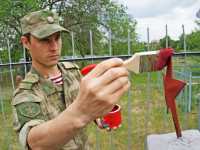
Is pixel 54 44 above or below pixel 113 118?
above

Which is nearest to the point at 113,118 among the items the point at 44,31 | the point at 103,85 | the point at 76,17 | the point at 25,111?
the point at 25,111

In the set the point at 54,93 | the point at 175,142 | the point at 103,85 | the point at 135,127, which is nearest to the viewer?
the point at 103,85

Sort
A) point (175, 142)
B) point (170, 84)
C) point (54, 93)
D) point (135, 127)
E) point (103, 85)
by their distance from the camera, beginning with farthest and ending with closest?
1. point (135, 127)
2. point (54, 93)
3. point (175, 142)
4. point (170, 84)
5. point (103, 85)

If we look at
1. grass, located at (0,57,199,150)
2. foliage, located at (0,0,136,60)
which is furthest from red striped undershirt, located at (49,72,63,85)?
foliage, located at (0,0,136,60)

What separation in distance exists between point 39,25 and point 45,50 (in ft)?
0.40

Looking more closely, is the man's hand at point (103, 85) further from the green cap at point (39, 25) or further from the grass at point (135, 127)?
the grass at point (135, 127)

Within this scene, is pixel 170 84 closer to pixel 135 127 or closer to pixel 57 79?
pixel 57 79

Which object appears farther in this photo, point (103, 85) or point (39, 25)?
point (39, 25)

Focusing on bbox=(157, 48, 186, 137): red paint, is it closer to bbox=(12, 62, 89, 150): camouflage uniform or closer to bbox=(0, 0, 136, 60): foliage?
bbox=(12, 62, 89, 150): camouflage uniform

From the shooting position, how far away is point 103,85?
68 centimetres

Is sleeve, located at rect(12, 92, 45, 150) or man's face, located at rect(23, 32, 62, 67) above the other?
man's face, located at rect(23, 32, 62, 67)

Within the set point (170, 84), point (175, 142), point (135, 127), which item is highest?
point (170, 84)

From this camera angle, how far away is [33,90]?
4.25ft

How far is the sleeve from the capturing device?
1085 mm
